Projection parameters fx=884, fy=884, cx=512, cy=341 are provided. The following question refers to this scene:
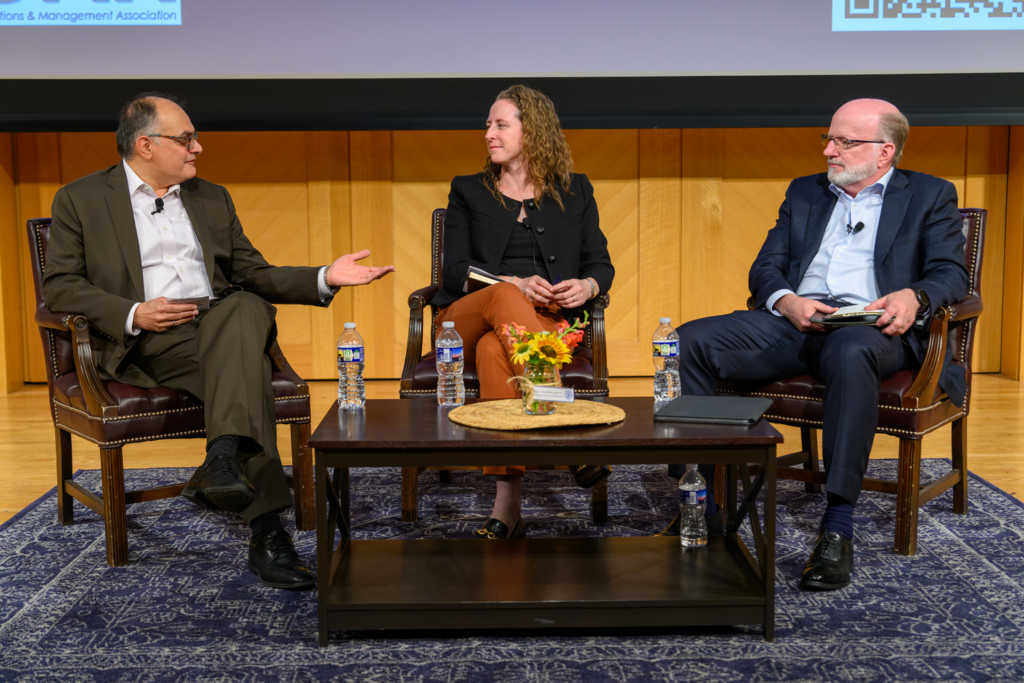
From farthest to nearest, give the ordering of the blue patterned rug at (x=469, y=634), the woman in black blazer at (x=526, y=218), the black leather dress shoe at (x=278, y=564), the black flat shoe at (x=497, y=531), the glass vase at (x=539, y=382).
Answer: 1. the woman in black blazer at (x=526, y=218)
2. the black flat shoe at (x=497, y=531)
3. the black leather dress shoe at (x=278, y=564)
4. the glass vase at (x=539, y=382)
5. the blue patterned rug at (x=469, y=634)

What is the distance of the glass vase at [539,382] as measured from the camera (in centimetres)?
200

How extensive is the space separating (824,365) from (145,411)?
1796 mm

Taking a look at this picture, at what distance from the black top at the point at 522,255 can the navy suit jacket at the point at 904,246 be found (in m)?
0.72

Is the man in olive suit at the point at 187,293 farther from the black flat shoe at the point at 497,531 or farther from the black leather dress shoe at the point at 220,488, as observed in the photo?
the black flat shoe at the point at 497,531

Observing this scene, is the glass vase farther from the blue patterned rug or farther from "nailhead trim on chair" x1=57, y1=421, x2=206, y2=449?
"nailhead trim on chair" x1=57, y1=421, x2=206, y2=449

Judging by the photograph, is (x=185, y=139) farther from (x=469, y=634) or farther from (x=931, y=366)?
(x=931, y=366)

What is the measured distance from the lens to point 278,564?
85.1 inches

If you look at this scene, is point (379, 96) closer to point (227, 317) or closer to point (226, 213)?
point (226, 213)

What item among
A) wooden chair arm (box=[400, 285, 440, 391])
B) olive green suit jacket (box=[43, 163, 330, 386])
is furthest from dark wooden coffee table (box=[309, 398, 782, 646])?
olive green suit jacket (box=[43, 163, 330, 386])

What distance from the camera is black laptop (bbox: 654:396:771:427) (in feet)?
6.15

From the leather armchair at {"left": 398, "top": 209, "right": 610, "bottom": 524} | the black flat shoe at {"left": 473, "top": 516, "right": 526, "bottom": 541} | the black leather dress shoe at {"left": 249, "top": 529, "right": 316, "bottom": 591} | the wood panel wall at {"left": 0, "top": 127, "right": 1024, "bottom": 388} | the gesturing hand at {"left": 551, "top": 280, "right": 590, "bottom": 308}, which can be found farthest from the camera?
the wood panel wall at {"left": 0, "top": 127, "right": 1024, "bottom": 388}

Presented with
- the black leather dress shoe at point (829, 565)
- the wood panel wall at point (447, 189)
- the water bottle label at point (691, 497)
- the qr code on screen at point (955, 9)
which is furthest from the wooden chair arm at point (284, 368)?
the qr code on screen at point (955, 9)

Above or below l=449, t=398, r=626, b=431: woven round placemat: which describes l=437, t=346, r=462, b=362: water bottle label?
above

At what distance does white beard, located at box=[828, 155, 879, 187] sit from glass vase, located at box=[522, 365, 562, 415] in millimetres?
1307
